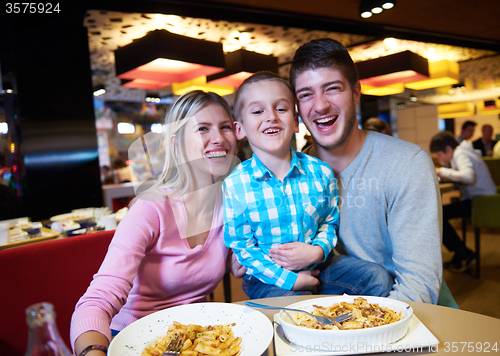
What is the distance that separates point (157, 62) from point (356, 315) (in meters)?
4.38

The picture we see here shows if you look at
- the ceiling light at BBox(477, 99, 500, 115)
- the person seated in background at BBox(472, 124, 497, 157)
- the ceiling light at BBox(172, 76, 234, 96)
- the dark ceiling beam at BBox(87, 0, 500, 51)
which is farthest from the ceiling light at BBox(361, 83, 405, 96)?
the ceiling light at BBox(477, 99, 500, 115)

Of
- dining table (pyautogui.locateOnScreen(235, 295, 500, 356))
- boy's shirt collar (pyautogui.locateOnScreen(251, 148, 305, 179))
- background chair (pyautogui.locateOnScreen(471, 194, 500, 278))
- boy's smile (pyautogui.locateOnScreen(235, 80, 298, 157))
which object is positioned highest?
boy's smile (pyautogui.locateOnScreen(235, 80, 298, 157))

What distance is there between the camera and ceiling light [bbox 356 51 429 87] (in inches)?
232

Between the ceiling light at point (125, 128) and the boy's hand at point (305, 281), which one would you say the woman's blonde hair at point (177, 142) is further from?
the ceiling light at point (125, 128)

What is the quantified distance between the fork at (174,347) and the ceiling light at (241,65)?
5045 millimetres

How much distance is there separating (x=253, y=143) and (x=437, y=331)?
0.95 metres

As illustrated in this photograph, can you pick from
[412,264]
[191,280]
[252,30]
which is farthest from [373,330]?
[252,30]

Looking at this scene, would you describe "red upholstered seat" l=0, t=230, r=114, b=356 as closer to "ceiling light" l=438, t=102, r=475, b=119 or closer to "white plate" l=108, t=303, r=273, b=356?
"white plate" l=108, t=303, r=273, b=356

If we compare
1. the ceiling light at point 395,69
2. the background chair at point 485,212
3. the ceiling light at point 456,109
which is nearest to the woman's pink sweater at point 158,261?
the background chair at point 485,212

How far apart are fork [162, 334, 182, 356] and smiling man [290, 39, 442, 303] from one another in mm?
851

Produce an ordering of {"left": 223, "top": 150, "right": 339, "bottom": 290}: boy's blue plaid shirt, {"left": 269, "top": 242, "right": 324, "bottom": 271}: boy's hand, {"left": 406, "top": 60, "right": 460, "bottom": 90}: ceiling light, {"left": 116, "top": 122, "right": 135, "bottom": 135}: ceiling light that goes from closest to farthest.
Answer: {"left": 269, "top": 242, "right": 324, "bottom": 271}: boy's hand
{"left": 223, "top": 150, "right": 339, "bottom": 290}: boy's blue plaid shirt
{"left": 406, "top": 60, "right": 460, "bottom": 90}: ceiling light
{"left": 116, "top": 122, "right": 135, "bottom": 135}: ceiling light

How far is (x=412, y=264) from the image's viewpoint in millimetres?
1269

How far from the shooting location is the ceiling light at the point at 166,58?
429 centimetres

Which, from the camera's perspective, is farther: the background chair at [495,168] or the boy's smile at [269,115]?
the background chair at [495,168]
